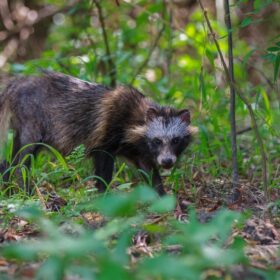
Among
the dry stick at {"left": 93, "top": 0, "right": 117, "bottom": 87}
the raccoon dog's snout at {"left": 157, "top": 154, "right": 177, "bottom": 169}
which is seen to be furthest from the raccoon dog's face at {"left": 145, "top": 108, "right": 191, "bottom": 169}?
the dry stick at {"left": 93, "top": 0, "right": 117, "bottom": 87}

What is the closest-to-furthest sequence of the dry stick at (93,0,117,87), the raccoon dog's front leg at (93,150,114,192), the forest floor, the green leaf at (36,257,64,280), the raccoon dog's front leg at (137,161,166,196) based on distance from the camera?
the green leaf at (36,257,64,280) → the forest floor → the raccoon dog's front leg at (137,161,166,196) → the raccoon dog's front leg at (93,150,114,192) → the dry stick at (93,0,117,87)

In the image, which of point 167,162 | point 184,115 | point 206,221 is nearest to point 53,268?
point 206,221

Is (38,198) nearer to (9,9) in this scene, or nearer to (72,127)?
(72,127)

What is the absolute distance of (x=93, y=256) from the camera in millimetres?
3434

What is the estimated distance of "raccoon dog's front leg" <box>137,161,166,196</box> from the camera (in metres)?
6.54

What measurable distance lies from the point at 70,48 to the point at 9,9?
4.73 metres

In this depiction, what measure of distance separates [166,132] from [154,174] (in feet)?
1.58

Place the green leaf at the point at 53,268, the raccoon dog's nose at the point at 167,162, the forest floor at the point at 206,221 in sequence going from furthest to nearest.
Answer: the raccoon dog's nose at the point at 167,162 → the forest floor at the point at 206,221 → the green leaf at the point at 53,268

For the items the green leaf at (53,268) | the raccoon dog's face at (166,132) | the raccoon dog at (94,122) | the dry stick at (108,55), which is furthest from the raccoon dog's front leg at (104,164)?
the green leaf at (53,268)

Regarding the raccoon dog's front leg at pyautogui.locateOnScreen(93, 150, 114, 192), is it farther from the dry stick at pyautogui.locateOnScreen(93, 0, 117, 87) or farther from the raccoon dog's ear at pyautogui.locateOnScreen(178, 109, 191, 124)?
the dry stick at pyautogui.locateOnScreen(93, 0, 117, 87)

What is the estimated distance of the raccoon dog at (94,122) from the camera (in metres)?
6.80

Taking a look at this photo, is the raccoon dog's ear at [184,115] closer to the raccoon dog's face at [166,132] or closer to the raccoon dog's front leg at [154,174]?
the raccoon dog's face at [166,132]

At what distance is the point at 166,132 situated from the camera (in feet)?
22.2

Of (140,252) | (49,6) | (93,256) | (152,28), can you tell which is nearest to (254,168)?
(140,252)
